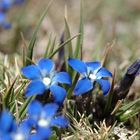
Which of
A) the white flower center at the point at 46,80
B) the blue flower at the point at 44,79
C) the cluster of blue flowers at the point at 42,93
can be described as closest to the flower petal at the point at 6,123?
the cluster of blue flowers at the point at 42,93

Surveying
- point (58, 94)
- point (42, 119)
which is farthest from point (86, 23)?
point (42, 119)

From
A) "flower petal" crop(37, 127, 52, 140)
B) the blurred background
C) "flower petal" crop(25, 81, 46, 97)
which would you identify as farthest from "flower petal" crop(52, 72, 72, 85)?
the blurred background

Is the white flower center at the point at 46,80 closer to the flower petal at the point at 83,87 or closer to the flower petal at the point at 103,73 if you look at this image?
the flower petal at the point at 83,87

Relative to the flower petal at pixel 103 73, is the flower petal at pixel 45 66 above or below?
above

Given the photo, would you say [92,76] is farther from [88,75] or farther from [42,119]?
[42,119]

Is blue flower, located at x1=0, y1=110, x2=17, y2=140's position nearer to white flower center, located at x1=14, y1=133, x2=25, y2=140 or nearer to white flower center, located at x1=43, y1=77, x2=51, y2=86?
white flower center, located at x1=14, y1=133, x2=25, y2=140

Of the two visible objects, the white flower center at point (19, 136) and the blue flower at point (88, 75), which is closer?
the white flower center at point (19, 136)

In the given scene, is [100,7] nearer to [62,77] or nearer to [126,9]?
[126,9]
